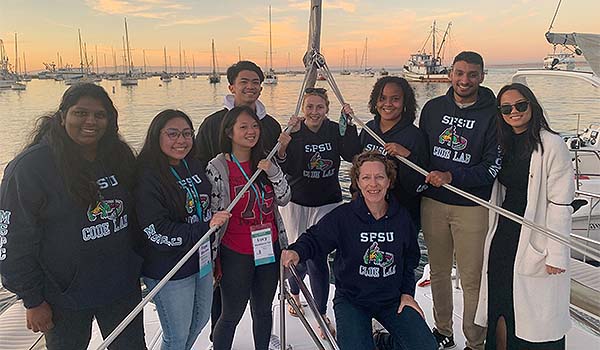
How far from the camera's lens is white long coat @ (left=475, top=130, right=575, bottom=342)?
210 centimetres

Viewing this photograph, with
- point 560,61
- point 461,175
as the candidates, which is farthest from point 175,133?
point 560,61

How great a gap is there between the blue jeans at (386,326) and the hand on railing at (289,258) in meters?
0.34

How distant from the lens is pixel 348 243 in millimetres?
2287

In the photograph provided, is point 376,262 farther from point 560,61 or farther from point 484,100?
point 560,61

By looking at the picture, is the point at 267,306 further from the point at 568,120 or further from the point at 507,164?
the point at 568,120

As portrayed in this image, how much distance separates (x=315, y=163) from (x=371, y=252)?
2.90 feet

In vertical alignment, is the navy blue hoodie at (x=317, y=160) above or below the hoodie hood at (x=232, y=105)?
below

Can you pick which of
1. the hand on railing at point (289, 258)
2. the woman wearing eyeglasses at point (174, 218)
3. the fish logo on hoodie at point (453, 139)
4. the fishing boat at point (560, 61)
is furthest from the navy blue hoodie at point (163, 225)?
the fishing boat at point (560, 61)

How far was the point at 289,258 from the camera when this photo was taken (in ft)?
7.04

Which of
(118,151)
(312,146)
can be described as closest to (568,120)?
(312,146)

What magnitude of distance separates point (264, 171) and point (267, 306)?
2.41ft

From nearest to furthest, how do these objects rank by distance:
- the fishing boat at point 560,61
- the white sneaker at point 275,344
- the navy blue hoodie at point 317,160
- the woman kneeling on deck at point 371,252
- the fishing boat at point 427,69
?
the woman kneeling on deck at point 371,252
the white sneaker at point 275,344
the navy blue hoodie at point 317,160
the fishing boat at point 560,61
the fishing boat at point 427,69

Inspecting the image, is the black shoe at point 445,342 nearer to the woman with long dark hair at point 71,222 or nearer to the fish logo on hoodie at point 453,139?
A: the fish logo on hoodie at point 453,139

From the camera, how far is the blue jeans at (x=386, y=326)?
2.10 meters
